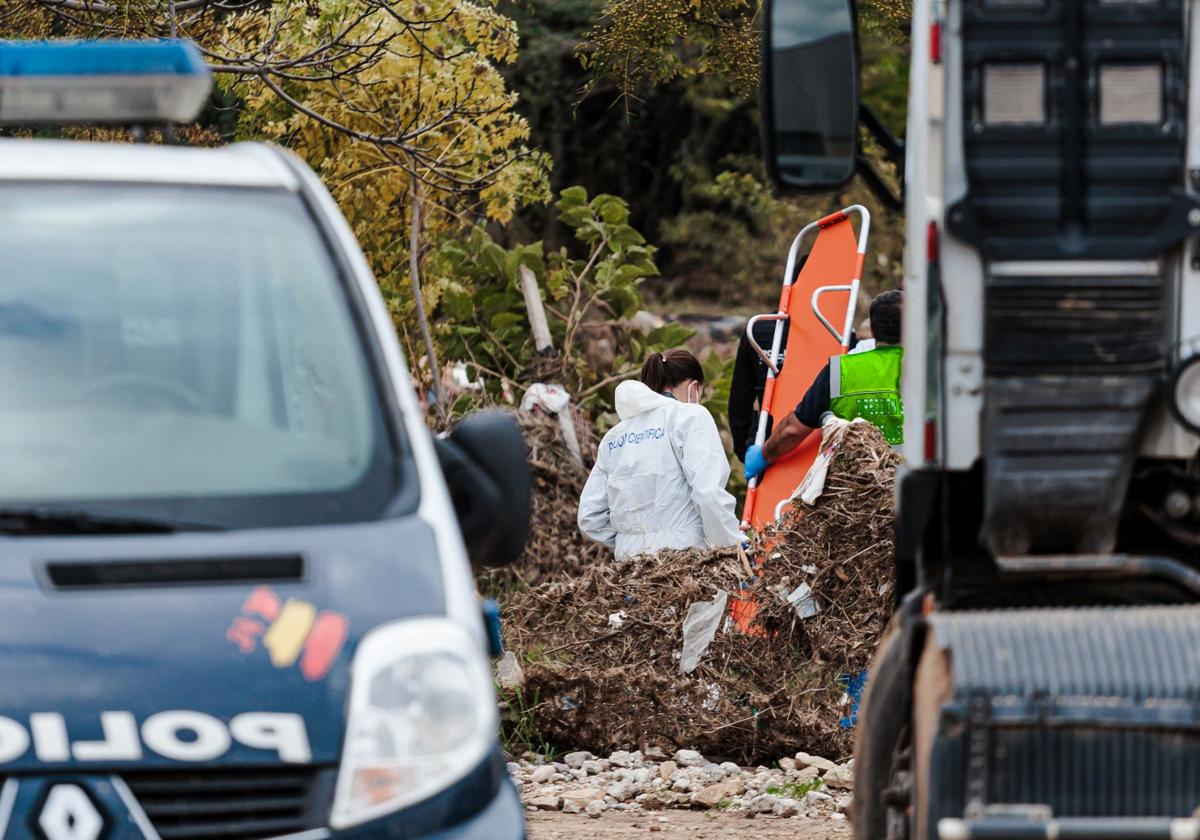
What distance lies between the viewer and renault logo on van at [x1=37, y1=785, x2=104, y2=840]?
3.25 metres

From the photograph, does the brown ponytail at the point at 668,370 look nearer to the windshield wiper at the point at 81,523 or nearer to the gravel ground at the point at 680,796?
the gravel ground at the point at 680,796

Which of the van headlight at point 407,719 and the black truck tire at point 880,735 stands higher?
the van headlight at point 407,719

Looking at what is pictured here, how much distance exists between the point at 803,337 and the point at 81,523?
674 centimetres

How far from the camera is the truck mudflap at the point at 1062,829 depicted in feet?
12.3

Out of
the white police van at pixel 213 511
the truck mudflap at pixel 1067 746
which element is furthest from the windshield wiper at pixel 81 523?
the truck mudflap at pixel 1067 746

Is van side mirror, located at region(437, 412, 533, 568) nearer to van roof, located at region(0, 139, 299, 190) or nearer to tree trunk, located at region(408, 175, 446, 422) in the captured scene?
van roof, located at region(0, 139, 299, 190)

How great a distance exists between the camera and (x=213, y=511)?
145 inches

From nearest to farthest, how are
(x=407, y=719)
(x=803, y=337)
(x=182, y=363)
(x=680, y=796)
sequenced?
(x=407, y=719) → (x=182, y=363) → (x=680, y=796) → (x=803, y=337)

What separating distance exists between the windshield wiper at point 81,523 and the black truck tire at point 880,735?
159cm

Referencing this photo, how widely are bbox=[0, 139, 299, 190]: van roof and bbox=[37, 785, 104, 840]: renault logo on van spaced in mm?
1529

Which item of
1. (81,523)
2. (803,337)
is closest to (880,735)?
(81,523)

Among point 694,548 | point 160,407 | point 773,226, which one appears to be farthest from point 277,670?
point 773,226

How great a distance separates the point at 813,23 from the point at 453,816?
202cm

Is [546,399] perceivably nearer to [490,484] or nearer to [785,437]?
[785,437]
